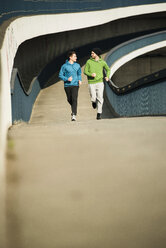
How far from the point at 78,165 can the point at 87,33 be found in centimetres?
2764

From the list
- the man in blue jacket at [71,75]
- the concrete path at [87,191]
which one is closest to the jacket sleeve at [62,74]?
the man in blue jacket at [71,75]

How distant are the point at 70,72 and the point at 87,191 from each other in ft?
23.4

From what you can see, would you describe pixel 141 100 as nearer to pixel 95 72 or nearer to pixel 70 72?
pixel 95 72

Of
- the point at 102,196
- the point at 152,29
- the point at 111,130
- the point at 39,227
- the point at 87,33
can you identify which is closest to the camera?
the point at 39,227

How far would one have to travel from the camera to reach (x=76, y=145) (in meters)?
5.44

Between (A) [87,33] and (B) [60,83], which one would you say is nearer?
(B) [60,83]

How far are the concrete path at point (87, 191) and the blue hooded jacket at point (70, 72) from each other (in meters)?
4.66

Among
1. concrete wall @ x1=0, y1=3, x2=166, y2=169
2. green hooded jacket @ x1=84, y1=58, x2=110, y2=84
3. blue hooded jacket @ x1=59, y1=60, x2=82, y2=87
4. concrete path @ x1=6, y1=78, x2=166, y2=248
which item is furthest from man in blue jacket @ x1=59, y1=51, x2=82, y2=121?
concrete path @ x1=6, y1=78, x2=166, y2=248

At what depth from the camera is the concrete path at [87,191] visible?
9.41ft

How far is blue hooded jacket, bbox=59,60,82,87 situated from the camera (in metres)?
10.6

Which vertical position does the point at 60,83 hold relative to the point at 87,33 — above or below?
below

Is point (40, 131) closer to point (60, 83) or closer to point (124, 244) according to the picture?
point (124, 244)

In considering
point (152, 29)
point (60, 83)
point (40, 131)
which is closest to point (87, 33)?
point (152, 29)

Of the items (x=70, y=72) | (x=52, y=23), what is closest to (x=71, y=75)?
(x=70, y=72)
